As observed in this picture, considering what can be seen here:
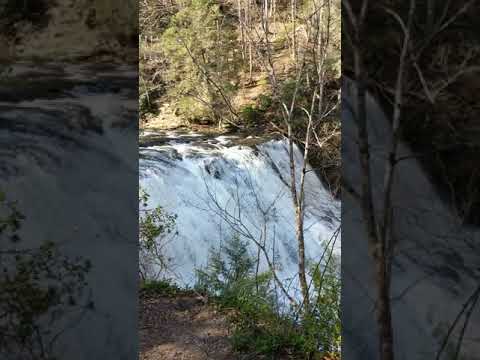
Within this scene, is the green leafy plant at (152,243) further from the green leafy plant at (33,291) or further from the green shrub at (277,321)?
the green leafy plant at (33,291)

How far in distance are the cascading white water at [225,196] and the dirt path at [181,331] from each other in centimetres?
94

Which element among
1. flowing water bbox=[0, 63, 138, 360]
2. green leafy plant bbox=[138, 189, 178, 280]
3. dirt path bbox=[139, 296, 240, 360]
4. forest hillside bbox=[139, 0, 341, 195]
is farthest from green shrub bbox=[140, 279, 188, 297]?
forest hillside bbox=[139, 0, 341, 195]

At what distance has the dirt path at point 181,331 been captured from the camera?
395cm

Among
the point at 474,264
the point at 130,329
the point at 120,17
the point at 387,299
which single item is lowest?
the point at 130,329

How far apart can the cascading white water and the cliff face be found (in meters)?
3.95

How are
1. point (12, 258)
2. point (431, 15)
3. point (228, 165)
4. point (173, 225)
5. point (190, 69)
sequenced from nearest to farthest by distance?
point (431, 15)
point (12, 258)
point (173, 225)
point (228, 165)
point (190, 69)

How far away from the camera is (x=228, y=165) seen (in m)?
7.43

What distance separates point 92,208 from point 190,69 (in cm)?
823

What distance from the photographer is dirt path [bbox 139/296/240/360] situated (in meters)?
3.95

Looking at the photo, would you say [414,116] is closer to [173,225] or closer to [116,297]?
[116,297]

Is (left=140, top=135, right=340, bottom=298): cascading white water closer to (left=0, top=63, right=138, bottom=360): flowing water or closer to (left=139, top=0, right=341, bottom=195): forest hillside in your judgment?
(left=139, top=0, right=341, bottom=195): forest hillside

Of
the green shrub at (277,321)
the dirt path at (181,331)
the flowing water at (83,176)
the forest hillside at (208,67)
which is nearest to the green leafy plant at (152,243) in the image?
the dirt path at (181,331)

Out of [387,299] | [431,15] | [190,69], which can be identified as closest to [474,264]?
[387,299]

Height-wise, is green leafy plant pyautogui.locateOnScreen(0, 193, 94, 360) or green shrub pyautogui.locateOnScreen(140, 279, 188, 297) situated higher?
green leafy plant pyautogui.locateOnScreen(0, 193, 94, 360)
